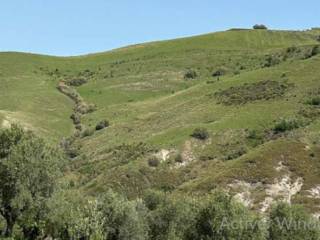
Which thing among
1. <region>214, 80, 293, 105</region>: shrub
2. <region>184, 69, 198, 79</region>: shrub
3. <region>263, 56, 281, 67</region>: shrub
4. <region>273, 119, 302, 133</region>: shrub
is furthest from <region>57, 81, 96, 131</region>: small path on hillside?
<region>273, 119, 302, 133</region>: shrub

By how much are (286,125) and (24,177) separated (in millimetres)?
58563

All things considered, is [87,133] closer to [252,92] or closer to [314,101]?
[252,92]

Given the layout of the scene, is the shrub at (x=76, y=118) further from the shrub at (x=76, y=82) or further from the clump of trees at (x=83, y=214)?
the clump of trees at (x=83, y=214)

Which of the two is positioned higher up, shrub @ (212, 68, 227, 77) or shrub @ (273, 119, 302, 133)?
shrub @ (212, 68, 227, 77)

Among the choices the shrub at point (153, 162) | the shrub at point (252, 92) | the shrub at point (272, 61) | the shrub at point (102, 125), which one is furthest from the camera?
the shrub at point (272, 61)

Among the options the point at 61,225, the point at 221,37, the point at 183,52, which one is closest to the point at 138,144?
the point at 61,225

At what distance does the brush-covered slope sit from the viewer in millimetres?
86250

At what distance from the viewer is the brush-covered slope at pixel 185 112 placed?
86250 mm

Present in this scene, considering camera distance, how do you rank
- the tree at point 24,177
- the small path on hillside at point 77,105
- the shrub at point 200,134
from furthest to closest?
the small path on hillside at point 77,105 < the shrub at point 200,134 < the tree at point 24,177

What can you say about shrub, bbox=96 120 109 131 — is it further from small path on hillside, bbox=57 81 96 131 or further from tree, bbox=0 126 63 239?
tree, bbox=0 126 63 239

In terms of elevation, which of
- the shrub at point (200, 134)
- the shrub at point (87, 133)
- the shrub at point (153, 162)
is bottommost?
the shrub at point (153, 162)

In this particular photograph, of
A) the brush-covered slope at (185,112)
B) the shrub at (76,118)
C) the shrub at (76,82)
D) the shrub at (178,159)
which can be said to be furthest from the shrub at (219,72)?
the shrub at (178,159)

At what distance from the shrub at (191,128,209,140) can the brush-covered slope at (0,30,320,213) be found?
18 centimetres

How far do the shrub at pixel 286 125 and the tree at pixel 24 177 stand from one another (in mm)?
54343
